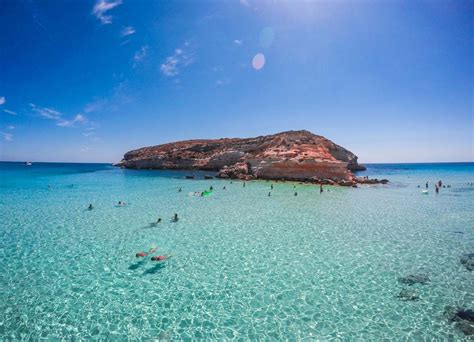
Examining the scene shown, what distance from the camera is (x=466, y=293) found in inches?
301

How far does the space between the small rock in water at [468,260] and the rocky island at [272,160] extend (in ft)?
87.2

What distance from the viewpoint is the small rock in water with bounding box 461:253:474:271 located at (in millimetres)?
9438

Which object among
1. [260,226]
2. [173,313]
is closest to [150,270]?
[173,313]

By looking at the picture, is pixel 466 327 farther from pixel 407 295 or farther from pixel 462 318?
pixel 407 295

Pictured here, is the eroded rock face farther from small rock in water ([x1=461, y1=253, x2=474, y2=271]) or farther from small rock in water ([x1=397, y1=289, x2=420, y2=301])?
small rock in water ([x1=397, y1=289, x2=420, y2=301])

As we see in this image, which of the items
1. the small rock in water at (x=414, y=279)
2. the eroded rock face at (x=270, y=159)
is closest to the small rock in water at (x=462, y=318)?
the small rock in water at (x=414, y=279)

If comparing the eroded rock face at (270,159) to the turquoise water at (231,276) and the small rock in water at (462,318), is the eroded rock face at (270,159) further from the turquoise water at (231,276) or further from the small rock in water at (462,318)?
the small rock in water at (462,318)

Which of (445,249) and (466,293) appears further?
(445,249)

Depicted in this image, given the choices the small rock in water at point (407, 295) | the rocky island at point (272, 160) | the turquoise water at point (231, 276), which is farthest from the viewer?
the rocky island at point (272, 160)

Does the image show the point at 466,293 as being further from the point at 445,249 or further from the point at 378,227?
the point at 378,227

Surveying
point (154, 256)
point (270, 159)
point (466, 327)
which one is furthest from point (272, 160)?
point (466, 327)

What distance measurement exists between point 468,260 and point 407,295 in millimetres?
4701

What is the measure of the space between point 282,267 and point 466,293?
5.62m

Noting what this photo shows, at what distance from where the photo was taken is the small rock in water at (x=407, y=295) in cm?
745
